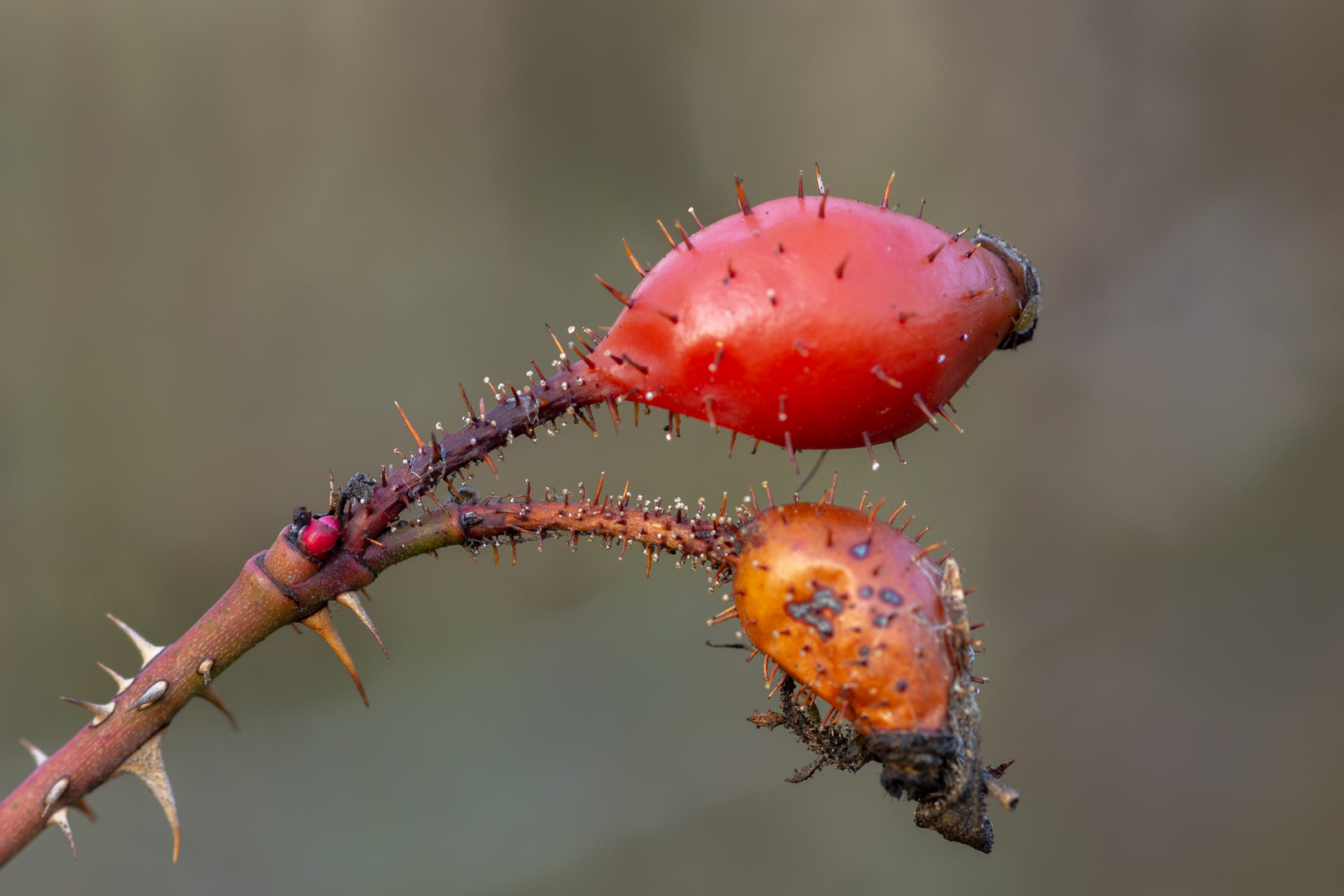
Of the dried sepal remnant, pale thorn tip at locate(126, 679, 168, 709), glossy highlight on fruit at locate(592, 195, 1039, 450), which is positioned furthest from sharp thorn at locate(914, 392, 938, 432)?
pale thorn tip at locate(126, 679, 168, 709)

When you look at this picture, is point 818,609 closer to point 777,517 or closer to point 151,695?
point 777,517

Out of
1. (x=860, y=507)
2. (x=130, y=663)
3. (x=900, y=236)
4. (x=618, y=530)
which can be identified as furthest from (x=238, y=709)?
(x=900, y=236)

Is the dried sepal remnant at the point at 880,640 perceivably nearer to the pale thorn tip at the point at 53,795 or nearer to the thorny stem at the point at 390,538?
the thorny stem at the point at 390,538

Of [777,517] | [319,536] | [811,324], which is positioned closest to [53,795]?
[319,536]

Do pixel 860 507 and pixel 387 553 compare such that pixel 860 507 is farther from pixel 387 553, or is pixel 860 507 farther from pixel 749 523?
pixel 387 553

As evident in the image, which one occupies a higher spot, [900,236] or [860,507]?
[900,236]

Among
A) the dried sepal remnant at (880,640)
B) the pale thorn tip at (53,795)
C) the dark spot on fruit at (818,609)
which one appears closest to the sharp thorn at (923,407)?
the dried sepal remnant at (880,640)
